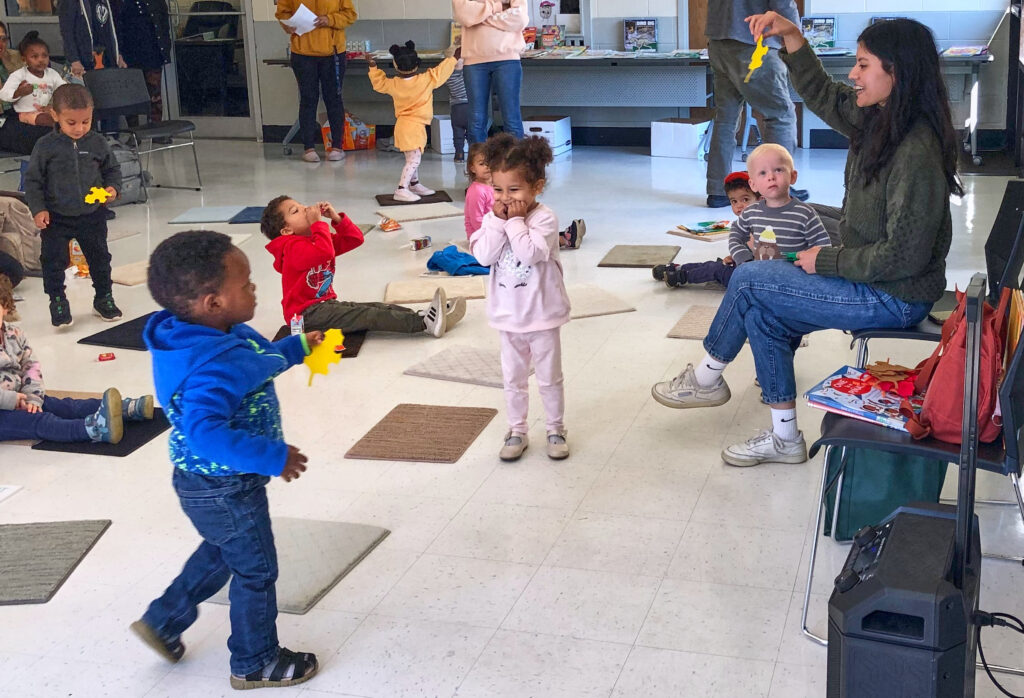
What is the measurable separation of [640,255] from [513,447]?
2722mm

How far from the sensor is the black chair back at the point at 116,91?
8.08m

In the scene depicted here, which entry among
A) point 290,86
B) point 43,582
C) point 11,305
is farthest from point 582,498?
point 290,86

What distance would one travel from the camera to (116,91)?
26.9 feet

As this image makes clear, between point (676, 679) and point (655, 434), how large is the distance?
4.57ft

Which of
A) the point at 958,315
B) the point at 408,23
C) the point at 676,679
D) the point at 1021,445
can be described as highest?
the point at 408,23

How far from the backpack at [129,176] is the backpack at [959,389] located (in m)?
6.71

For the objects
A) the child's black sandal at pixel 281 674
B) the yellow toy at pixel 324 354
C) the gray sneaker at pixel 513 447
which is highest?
the yellow toy at pixel 324 354

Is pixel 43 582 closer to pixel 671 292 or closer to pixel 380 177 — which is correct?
pixel 671 292

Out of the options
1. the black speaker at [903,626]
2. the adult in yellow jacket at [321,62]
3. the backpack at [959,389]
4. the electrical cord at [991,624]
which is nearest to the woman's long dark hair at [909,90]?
the backpack at [959,389]

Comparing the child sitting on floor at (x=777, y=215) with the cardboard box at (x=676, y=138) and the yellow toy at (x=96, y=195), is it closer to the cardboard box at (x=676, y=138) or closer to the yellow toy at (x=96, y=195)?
the yellow toy at (x=96, y=195)

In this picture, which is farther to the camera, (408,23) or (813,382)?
(408,23)

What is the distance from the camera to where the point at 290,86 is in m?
11.2

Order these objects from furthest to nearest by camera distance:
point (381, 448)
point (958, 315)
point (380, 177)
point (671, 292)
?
point (380, 177) < point (671, 292) < point (381, 448) < point (958, 315)

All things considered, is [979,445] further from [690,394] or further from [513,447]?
[513,447]
